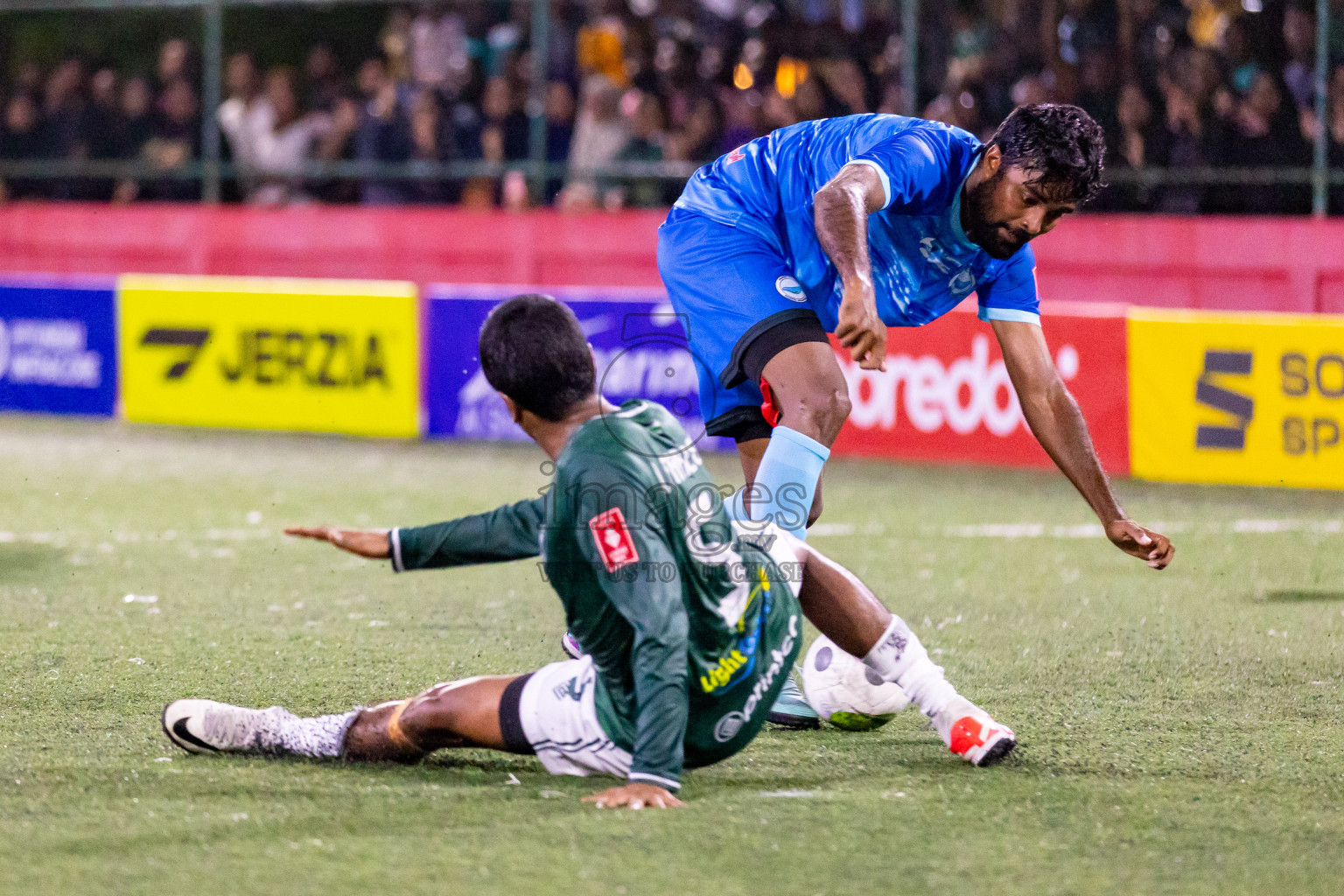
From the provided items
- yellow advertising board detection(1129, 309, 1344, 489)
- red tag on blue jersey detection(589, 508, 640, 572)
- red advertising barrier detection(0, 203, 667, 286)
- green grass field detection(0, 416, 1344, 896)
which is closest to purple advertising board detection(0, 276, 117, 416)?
red advertising barrier detection(0, 203, 667, 286)

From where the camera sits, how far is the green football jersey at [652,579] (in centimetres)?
358

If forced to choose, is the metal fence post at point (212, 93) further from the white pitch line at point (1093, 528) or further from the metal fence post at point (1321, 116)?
the white pitch line at point (1093, 528)

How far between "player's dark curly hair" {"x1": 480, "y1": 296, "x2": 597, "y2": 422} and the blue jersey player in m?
0.65

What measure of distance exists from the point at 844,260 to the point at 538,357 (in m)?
0.80

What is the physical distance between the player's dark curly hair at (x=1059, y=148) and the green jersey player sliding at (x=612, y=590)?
104cm

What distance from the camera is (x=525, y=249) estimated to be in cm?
1312

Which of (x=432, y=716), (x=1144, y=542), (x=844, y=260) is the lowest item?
(x=432, y=716)

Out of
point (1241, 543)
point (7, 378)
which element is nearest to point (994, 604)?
point (1241, 543)

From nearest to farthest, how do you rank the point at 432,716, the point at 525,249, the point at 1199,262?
the point at 432,716, the point at 1199,262, the point at 525,249

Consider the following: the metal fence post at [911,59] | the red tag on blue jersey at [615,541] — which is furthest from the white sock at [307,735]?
the metal fence post at [911,59]

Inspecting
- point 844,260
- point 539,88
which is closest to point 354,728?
point 844,260

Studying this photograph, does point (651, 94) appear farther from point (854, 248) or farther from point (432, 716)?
point (432, 716)

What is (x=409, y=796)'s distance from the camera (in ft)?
12.9

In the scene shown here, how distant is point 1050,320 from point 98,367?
623 centimetres
